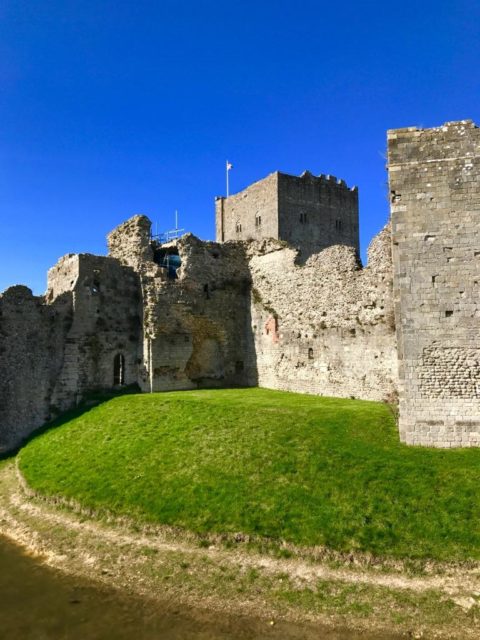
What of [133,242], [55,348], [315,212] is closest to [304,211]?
[315,212]

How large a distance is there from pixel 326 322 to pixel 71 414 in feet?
36.6

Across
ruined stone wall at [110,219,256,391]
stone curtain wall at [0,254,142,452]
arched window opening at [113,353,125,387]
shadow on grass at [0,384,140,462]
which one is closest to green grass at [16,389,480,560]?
shadow on grass at [0,384,140,462]

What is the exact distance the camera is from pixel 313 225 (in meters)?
48.5

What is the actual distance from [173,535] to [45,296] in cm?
1777

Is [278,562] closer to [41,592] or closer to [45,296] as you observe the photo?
[41,592]

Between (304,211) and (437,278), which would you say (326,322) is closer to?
(437,278)

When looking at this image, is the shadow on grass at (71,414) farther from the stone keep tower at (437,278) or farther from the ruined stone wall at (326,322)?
the stone keep tower at (437,278)

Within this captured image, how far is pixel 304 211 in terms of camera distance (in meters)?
48.3

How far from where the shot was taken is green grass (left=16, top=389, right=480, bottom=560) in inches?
460

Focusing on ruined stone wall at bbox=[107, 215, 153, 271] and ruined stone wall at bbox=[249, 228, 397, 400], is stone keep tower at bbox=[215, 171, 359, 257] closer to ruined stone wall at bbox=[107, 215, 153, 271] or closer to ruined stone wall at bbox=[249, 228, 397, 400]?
ruined stone wall at bbox=[249, 228, 397, 400]

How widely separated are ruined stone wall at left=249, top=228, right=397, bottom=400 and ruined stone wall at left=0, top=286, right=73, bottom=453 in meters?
9.19

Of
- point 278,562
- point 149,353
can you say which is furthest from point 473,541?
point 149,353

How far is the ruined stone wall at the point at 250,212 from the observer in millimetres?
47719

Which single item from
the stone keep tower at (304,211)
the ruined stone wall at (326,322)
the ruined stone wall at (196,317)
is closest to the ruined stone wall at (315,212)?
the stone keep tower at (304,211)
